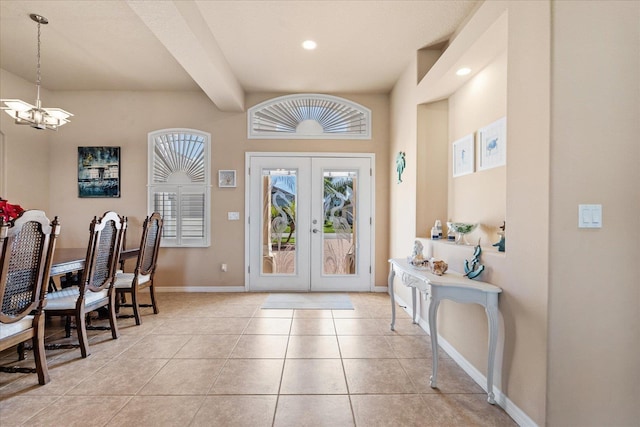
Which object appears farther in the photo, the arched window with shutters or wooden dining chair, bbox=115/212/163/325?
the arched window with shutters

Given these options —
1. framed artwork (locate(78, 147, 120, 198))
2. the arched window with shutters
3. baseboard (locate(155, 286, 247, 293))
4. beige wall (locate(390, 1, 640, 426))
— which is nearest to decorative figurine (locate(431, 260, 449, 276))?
beige wall (locate(390, 1, 640, 426))

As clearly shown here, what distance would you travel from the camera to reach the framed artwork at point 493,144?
2.43 meters

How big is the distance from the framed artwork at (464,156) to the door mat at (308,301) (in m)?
1.97

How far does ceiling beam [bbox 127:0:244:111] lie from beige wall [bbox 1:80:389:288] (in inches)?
30.0

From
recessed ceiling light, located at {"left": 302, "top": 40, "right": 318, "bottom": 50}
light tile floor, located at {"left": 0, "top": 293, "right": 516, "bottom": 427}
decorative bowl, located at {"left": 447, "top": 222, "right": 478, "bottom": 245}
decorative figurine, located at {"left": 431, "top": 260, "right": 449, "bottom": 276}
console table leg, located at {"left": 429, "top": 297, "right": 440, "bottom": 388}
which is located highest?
recessed ceiling light, located at {"left": 302, "top": 40, "right": 318, "bottom": 50}

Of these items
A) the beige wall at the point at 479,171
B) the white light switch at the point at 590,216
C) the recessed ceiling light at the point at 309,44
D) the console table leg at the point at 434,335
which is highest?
the recessed ceiling light at the point at 309,44

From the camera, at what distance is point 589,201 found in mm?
1604

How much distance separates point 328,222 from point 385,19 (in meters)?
2.62

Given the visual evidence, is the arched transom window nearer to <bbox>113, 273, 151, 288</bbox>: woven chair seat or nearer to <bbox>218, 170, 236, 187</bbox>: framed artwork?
<bbox>218, 170, 236, 187</bbox>: framed artwork

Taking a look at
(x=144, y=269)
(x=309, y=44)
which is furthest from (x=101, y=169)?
(x=309, y=44)

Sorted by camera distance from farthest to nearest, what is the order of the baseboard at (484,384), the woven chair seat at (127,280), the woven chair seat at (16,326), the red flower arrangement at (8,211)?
the woven chair seat at (127,280) → the red flower arrangement at (8,211) → the woven chair seat at (16,326) → the baseboard at (484,384)

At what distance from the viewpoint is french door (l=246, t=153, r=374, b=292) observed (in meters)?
4.68

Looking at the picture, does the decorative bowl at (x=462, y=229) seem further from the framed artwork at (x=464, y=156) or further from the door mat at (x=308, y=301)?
the door mat at (x=308, y=301)

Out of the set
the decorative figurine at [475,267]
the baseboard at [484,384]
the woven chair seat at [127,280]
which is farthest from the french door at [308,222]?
the decorative figurine at [475,267]
